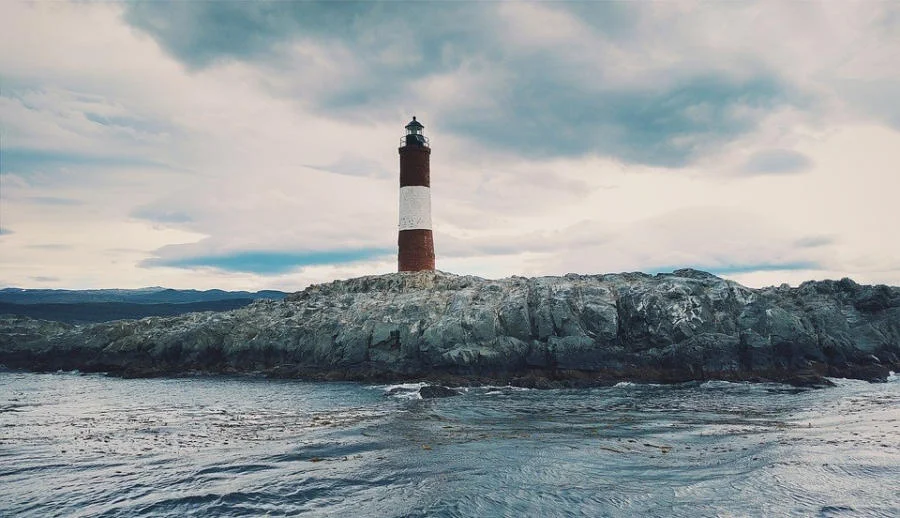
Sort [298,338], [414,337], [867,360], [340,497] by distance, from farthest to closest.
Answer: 1. [298,338]
2. [414,337]
3. [867,360]
4. [340,497]

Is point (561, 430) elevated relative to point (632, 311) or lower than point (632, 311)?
lower

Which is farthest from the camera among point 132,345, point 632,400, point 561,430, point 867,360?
point 132,345

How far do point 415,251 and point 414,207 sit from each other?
417 centimetres

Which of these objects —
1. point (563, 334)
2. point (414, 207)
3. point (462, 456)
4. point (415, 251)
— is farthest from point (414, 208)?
point (462, 456)

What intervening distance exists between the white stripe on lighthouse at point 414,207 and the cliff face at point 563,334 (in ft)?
22.6

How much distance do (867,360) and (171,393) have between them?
4541 centimetres

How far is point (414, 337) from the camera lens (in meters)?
43.6

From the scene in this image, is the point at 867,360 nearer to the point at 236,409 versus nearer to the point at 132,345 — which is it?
the point at 236,409

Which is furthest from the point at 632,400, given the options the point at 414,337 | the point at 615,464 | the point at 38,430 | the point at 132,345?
the point at 132,345

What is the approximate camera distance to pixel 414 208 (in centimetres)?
5678

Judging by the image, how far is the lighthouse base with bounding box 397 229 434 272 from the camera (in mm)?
57188

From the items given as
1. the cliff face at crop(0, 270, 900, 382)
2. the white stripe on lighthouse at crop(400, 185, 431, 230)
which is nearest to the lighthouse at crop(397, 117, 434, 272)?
the white stripe on lighthouse at crop(400, 185, 431, 230)

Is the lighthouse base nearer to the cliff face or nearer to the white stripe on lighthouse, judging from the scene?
the white stripe on lighthouse

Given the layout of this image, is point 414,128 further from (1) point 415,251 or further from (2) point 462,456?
(2) point 462,456
